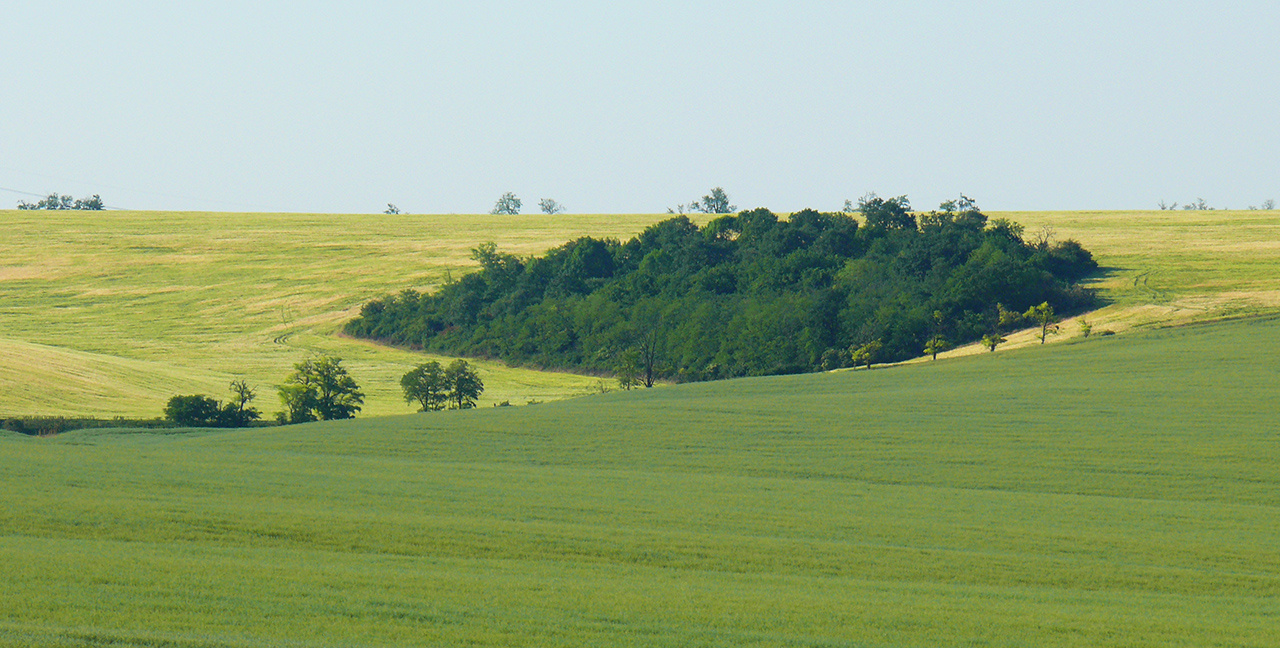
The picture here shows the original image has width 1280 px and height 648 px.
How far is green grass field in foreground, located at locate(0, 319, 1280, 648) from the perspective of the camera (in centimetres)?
1148

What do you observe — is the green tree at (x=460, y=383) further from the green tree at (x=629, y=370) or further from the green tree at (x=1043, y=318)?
the green tree at (x=1043, y=318)

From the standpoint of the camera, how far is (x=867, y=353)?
2052 inches

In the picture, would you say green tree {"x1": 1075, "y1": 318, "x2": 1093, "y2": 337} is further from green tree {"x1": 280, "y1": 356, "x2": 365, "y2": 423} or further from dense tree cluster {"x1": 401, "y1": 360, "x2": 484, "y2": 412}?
green tree {"x1": 280, "y1": 356, "x2": 365, "y2": 423}

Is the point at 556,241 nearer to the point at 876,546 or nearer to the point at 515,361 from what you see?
the point at 515,361

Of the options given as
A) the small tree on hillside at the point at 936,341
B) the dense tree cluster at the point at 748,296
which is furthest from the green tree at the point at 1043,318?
the small tree on hillside at the point at 936,341

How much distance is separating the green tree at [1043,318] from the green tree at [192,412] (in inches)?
1455

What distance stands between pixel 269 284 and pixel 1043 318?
200ft

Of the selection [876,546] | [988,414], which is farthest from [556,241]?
[876,546]

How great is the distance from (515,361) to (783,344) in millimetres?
19757

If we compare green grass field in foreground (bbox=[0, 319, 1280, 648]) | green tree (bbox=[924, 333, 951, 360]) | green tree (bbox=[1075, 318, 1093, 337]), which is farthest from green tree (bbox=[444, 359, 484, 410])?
green tree (bbox=[1075, 318, 1093, 337])

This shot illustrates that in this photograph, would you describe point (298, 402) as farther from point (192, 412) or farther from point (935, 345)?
Result: point (935, 345)

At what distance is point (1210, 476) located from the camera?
25094 millimetres

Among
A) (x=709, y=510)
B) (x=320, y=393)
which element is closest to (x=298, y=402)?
(x=320, y=393)

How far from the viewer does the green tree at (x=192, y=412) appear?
3828 cm
